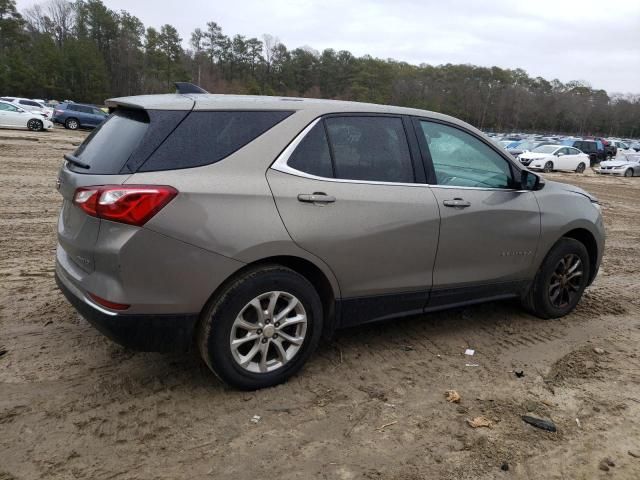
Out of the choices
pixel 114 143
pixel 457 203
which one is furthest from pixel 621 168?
pixel 114 143

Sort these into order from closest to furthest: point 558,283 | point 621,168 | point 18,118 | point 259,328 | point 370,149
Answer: point 259,328, point 370,149, point 558,283, point 18,118, point 621,168

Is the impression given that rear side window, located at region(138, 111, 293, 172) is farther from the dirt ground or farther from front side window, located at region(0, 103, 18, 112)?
front side window, located at region(0, 103, 18, 112)

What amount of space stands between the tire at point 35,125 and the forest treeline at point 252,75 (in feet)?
152

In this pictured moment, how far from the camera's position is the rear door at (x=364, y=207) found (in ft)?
10.6

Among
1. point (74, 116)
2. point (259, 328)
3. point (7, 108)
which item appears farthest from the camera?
point (74, 116)

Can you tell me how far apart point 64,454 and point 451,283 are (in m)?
2.75

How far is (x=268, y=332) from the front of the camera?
10.5 feet

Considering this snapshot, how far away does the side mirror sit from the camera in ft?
14.2

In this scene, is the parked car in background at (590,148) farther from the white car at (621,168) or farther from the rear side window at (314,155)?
the rear side window at (314,155)

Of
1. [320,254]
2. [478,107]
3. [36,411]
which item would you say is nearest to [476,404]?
[320,254]

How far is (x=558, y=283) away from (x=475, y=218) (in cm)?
142

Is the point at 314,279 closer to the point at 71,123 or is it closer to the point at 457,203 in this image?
the point at 457,203

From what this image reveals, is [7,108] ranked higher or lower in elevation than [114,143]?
lower

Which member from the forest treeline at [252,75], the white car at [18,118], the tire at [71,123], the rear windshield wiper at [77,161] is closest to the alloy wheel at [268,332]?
the rear windshield wiper at [77,161]
